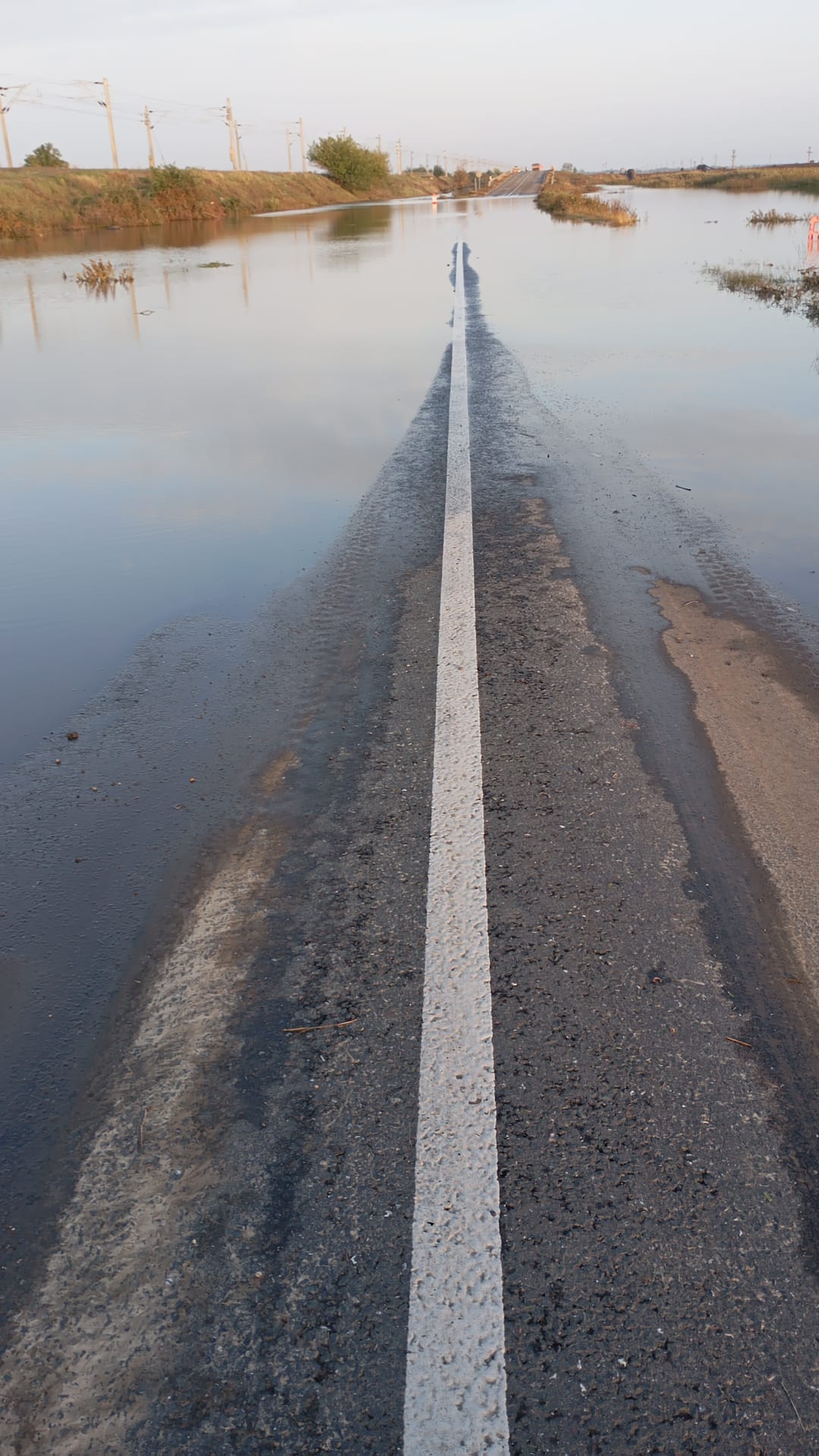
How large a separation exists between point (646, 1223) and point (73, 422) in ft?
30.6

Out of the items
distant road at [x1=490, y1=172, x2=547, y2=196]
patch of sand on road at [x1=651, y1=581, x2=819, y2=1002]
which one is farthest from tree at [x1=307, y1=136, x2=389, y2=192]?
patch of sand on road at [x1=651, y1=581, x2=819, y2=1002]

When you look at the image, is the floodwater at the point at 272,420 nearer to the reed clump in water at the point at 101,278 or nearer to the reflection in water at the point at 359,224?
the reed clump in water at the point at 101,278

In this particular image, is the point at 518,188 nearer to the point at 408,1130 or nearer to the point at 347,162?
the point at 347,162

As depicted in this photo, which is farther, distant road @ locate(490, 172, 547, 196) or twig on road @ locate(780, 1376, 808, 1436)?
distant road @ locate(490, 172, 547, 196)

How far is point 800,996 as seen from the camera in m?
2.55

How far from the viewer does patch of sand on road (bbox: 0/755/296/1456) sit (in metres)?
1.67

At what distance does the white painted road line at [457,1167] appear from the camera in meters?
1.67

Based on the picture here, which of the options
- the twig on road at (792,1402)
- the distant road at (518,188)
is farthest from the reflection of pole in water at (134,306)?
the distant road at (518,188)

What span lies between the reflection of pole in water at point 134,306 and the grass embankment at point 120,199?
25.4m

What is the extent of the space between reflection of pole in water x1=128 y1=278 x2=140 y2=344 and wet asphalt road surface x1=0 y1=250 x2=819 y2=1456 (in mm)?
13288

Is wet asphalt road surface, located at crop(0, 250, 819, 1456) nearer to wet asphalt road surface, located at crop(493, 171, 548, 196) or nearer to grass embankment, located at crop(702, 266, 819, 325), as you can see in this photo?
grass embankment, located at crop(702, 266, 819, 325)

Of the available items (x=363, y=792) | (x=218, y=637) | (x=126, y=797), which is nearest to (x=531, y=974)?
(x=363, y=792)

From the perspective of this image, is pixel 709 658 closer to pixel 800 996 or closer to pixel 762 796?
pixel 762 796

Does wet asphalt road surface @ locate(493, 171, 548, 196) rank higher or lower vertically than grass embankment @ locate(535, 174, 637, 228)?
higher
